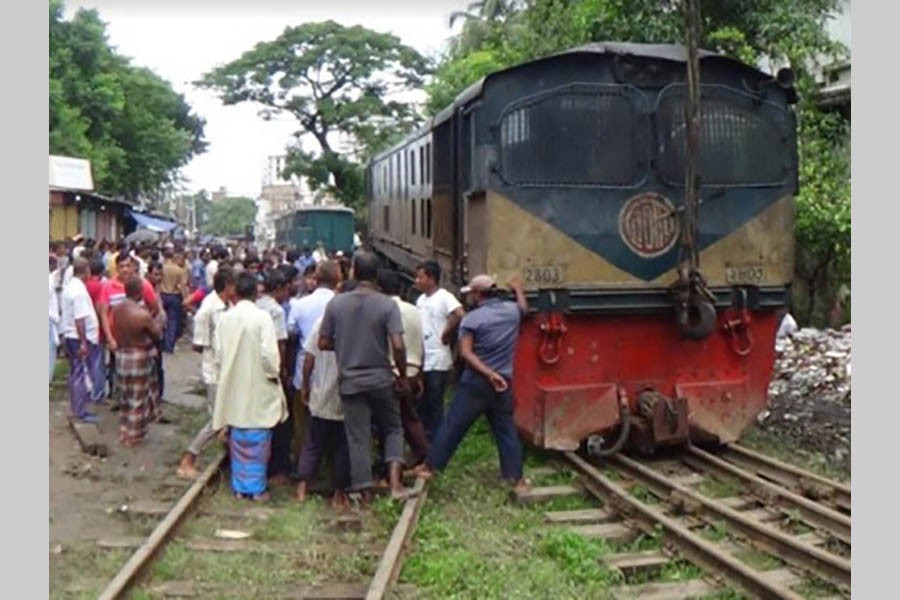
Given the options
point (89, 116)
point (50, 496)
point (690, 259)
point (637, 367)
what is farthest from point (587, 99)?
point (89, 116)

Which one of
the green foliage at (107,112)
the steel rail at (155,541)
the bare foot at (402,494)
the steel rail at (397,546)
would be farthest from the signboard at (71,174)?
the steel rail at (397,546)

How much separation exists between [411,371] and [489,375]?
955 millimetres

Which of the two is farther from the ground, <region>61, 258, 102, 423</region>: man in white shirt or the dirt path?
<region>61, 258, 102, 423</region>: man in white shirt

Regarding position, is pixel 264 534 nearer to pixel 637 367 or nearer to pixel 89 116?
pixel 637 367

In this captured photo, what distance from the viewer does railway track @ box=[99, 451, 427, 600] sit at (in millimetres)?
5781

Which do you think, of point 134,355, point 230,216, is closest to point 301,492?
point 134,355

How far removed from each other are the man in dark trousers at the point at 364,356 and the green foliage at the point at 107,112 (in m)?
24.6

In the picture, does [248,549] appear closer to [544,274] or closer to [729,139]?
[544,274]

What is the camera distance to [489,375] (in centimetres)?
758

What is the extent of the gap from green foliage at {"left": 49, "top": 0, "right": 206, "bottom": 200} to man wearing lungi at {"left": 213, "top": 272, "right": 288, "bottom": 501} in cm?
2405

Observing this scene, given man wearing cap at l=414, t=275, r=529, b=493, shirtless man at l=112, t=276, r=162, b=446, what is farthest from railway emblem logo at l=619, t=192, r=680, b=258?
shirtless man at l=112, t=276, r=162, b=446

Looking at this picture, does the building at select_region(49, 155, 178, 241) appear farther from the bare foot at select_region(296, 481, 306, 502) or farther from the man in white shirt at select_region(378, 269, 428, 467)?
the bare foot at select_region(296, 481, 306, 502)

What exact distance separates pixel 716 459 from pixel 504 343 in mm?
2109

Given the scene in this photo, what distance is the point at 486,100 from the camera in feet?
27.2
